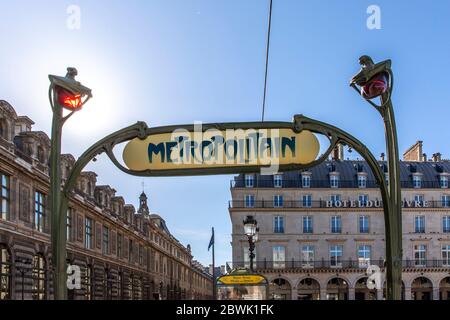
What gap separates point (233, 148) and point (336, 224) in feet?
231

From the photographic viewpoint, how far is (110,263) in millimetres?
57500

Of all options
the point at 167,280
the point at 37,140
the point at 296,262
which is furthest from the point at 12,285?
the point at 167,280

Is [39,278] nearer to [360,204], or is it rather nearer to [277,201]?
[277,201]

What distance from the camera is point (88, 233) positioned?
50625 mm

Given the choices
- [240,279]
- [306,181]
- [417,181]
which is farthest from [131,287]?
[240,279]

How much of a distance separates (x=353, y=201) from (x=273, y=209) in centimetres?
974

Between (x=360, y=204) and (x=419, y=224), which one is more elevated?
(x=360, y=204)

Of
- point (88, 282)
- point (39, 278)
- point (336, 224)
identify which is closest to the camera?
point (39, 278)

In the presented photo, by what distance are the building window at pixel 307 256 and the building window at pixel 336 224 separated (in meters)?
3.47

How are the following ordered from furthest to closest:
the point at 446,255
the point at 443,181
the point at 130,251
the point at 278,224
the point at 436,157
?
the point at 436,157 → the point at 443,181 → the point at 278,224 → the point at 446,255 → the point at 130,251

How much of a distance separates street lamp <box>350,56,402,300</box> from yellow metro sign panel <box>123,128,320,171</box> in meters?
0.67

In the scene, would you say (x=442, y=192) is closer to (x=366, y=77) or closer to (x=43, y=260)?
(x=43, y=260)

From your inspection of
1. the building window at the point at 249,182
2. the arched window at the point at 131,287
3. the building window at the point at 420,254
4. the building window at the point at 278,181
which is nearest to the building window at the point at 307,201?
the building window at the point at 278,181

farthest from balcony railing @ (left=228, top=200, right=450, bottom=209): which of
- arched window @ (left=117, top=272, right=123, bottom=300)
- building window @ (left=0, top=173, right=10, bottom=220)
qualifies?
building window @ (left=0, top=173, right=10, bottom=220)
